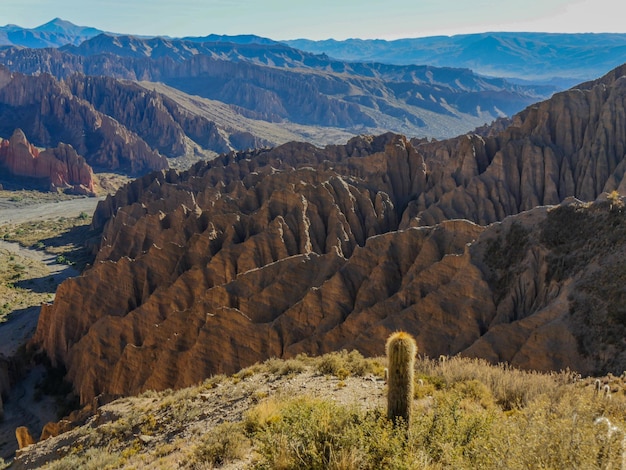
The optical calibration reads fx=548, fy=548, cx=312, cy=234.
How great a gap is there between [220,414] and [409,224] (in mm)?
32356

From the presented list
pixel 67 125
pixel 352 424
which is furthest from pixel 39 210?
pixel 352 424

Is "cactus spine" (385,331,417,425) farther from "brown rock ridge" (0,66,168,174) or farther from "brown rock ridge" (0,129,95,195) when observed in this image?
"brown rock ridge" (0,66,168,174)

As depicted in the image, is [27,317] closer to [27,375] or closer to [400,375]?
[27,375]

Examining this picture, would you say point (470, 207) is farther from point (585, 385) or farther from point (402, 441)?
point (402, 441)

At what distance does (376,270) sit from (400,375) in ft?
63.1

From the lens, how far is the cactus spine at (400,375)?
11008mm

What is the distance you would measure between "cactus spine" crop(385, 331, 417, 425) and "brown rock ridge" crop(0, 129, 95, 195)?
14007 cm

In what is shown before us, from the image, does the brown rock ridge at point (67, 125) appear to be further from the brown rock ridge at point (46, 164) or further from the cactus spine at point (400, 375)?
the cactus spine at point (400, 375)

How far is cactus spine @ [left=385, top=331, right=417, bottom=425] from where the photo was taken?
11008 millimetres

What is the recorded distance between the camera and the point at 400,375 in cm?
1121

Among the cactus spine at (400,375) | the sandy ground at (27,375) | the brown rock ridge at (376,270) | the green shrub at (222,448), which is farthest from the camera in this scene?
the sandy ground at (27,375)

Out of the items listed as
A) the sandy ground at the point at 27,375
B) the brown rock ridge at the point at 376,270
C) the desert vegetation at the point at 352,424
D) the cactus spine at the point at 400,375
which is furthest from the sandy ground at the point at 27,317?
the cactus spine at the point at 400,375

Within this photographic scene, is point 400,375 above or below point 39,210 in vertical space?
above

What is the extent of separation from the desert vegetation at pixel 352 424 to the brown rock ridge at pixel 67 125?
15183 centimetres
